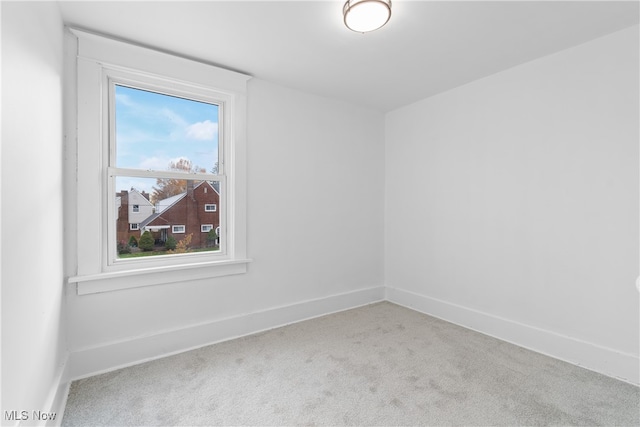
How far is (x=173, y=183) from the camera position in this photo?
2.56 m

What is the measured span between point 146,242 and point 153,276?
0.93ft

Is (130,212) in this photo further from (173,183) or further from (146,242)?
(173,183)

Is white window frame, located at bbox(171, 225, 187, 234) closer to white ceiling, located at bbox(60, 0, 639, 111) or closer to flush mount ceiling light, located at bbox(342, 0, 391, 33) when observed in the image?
white ceiling, located at bbox(60, 0, 639, 111)

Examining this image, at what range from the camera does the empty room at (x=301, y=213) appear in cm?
169

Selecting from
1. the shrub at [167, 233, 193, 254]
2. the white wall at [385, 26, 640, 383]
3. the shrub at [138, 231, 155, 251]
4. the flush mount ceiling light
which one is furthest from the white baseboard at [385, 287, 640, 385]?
the shrub at [138, 231, 155, 251]

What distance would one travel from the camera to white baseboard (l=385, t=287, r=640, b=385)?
2074mm

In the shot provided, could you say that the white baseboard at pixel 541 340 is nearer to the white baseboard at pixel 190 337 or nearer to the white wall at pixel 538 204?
the white wall at pixel 538 204

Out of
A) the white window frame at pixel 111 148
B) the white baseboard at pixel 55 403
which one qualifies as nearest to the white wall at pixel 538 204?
the white window frame at pixel 111 148

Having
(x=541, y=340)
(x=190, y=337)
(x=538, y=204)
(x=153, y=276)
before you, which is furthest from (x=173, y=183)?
(x=541, y=340)

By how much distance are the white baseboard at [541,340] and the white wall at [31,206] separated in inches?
122

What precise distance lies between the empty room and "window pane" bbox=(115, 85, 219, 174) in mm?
15

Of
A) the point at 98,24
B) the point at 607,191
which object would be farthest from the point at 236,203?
the point at 607,191

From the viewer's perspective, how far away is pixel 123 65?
224cm

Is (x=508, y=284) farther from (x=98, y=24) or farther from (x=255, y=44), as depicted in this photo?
(x=98, y=24)
